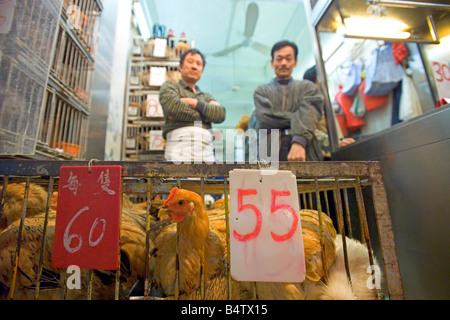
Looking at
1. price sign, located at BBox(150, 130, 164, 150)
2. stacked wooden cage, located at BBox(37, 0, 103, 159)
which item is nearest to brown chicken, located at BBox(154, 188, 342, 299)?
stacked wooden cage, located at BBox(37, 0, 103, 159)

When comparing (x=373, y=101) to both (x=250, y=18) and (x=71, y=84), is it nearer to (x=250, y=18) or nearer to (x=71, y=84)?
(x=250, y=18)

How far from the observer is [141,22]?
302 cm

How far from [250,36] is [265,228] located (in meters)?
4.53

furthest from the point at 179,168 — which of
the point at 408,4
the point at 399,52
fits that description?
the point at 399,52

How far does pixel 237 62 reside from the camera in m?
5.60

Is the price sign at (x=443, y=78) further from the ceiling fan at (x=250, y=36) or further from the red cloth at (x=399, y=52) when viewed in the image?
the ceiling fan at (x=250, y=36)

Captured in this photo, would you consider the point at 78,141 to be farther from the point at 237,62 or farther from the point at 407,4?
the point at 237,62

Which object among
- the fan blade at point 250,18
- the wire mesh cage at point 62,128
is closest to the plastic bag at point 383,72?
the fan blade at point 250,18

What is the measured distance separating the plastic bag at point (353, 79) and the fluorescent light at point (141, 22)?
2.62 metres

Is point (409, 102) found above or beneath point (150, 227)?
above

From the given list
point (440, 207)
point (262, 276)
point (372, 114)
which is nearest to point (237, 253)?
point (262, 276)

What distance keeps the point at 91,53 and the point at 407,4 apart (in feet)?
8.25

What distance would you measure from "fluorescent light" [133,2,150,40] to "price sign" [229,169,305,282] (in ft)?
9.64

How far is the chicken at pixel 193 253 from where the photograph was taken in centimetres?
74
